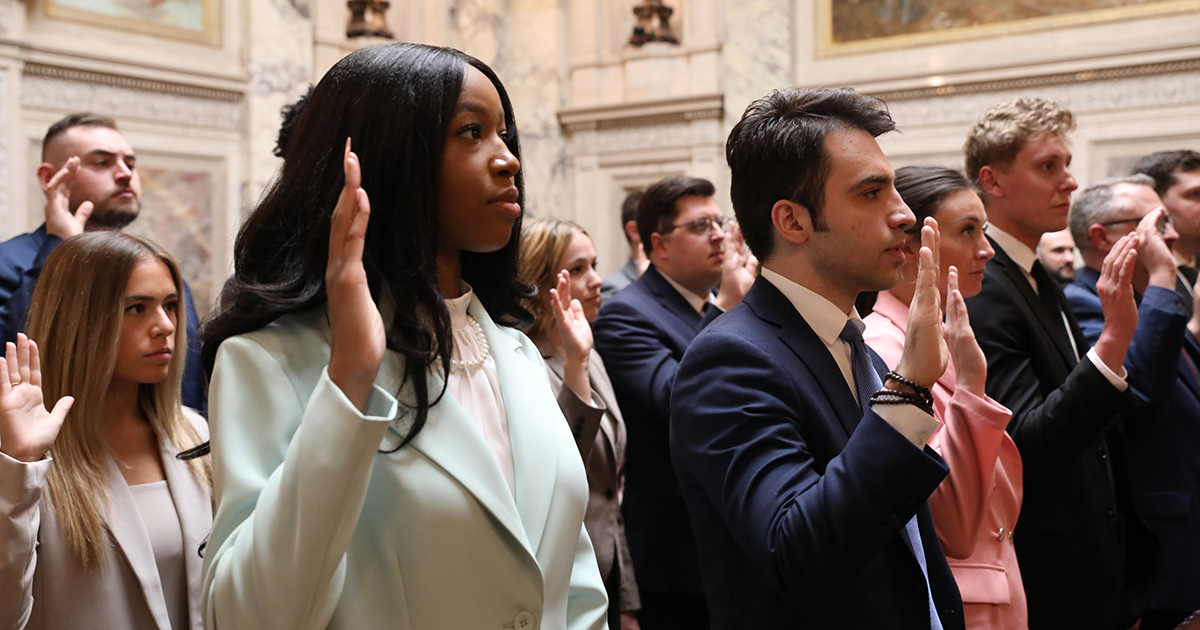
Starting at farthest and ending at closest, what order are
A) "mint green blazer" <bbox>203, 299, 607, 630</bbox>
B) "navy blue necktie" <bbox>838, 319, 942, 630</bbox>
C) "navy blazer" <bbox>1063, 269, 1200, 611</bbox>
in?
1. "navy blazer" <bbox>1063, 269, 1200, 611</bbox>
2. "navy blue necktie" <bbox>838, 319, 942, 630</bbox>
3. "mint green blazer" <bbox>203, 299, 607, 630</bbox>

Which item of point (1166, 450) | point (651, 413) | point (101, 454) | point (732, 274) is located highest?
point (732, 274)

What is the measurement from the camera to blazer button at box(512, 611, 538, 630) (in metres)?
1.46

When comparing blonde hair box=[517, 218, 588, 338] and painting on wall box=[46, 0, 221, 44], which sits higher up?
painting on wall box=[46, 0, 221, 44]

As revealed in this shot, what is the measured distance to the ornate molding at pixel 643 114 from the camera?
31.3 feet

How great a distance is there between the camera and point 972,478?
87.1 inches

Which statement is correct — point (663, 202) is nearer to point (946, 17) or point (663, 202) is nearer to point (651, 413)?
point (651, 413)

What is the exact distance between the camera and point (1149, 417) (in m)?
3.47

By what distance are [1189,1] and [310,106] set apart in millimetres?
8334

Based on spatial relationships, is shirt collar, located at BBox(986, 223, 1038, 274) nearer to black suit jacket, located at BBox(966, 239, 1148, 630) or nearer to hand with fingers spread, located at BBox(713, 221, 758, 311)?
black suit jacket, located at BBox(966, 239, 1148, 630)

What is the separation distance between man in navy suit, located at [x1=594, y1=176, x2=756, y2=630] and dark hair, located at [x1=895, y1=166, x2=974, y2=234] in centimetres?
70

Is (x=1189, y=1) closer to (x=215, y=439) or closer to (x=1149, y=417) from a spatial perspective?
(x=1149, y=417)

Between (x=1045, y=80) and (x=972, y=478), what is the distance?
7080mm

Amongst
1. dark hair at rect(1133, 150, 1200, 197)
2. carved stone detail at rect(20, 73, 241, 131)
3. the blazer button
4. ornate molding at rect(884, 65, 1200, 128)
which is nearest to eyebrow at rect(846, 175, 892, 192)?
the blazer button

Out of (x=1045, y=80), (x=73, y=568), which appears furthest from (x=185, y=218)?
(x=1045, y=80)
